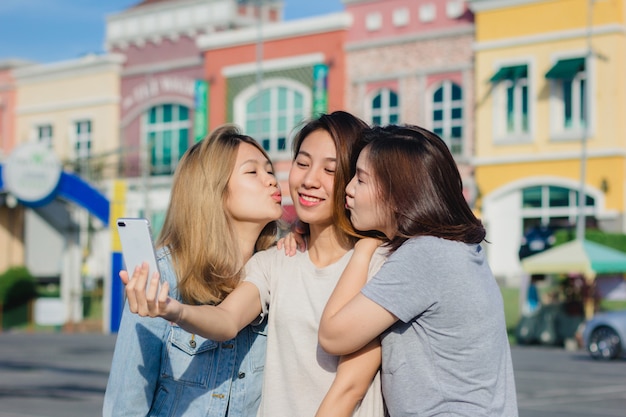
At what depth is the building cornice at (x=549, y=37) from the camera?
28.7 metres

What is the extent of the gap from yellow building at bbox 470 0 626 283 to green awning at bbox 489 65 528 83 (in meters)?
0.03

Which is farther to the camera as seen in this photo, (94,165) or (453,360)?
(94,165)

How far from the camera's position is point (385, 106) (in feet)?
111

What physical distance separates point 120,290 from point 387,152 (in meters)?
27.8

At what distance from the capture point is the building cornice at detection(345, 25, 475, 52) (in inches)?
1262

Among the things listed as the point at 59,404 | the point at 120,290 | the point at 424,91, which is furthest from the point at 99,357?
the point at 424,91

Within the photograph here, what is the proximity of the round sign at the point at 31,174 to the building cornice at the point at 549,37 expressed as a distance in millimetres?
12413

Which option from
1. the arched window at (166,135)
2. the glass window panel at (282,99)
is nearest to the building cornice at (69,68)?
the arched window at (166,135)

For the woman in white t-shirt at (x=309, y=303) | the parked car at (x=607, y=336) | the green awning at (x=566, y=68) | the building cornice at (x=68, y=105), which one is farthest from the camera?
the building cornice at (x=68, y=105)

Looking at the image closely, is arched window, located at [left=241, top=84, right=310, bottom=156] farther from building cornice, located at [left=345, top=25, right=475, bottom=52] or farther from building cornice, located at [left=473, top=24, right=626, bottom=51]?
building cornice, located at [left=473, top=24, right=626, bottom=51]

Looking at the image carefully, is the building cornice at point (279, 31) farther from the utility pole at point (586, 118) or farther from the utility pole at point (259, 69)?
the utility pole at point (586, 118)

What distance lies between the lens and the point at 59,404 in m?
12.4

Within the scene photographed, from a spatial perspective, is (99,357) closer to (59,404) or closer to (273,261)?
(59,404)

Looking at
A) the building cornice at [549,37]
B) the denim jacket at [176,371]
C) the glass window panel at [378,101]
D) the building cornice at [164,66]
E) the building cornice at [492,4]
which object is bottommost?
the denim jacket at [176,371]
